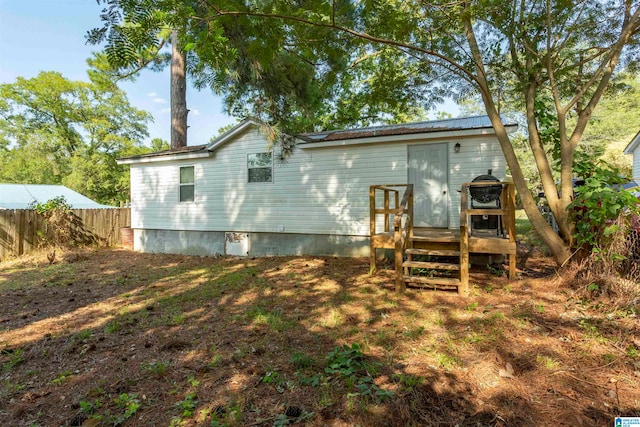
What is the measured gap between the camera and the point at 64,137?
26344 mm

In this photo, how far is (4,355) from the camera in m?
3.08

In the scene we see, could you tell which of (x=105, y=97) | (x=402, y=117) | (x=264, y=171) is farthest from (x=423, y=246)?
(x=105, y=97)

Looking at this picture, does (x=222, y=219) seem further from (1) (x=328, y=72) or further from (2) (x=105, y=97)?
(2) (x=105, y=97)

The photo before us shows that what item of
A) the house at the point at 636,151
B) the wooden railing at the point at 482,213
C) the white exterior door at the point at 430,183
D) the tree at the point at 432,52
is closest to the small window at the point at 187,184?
the tree at the point at 432,52

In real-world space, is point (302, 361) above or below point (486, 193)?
Result: below

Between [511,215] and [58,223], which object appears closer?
[511,215]

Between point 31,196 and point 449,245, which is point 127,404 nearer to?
point 449,245

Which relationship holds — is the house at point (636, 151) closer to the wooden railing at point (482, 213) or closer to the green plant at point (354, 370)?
the wooden railing at point (482, 213)

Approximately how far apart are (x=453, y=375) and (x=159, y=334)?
2.95 meters

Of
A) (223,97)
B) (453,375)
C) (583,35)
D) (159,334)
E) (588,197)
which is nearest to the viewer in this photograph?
(453,375)

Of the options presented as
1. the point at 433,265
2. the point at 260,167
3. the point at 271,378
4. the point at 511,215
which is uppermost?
the point at 260,167

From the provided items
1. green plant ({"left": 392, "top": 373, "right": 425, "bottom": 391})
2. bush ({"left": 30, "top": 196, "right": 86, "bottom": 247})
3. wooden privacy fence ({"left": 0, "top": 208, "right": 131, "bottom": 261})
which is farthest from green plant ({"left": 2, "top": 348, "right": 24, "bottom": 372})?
bush ({"left": 30, "top": 196, "right": 86, "bottom": 247})

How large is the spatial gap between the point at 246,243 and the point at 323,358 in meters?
6.76

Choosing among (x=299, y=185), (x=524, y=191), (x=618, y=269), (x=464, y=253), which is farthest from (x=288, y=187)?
(x=618, y=269)
